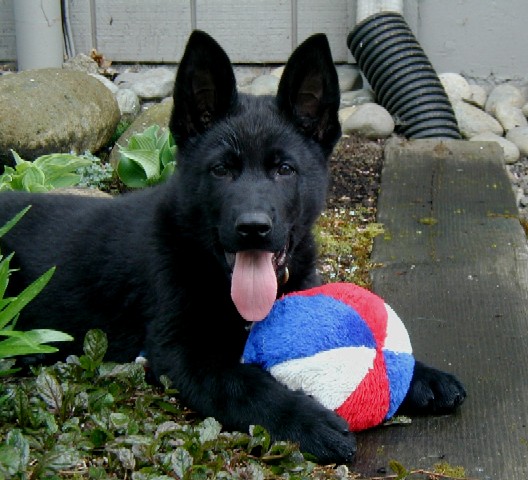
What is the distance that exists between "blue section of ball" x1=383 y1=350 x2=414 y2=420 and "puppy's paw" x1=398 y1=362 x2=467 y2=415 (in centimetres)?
7

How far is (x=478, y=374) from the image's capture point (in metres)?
3.68

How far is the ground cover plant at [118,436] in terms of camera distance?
259 centimetres

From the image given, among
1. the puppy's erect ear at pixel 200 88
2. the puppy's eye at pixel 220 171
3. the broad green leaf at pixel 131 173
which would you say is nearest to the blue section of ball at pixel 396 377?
the puppy's eye at pixel 220 171

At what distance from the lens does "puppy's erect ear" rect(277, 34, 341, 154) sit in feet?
11.5

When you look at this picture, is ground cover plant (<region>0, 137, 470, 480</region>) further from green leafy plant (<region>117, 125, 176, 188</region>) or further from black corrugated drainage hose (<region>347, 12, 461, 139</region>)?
black corrugated drainage hose (<region>347, 12, 461, 139</region>)

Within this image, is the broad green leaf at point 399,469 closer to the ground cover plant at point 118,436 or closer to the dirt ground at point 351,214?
the ground cover plant at point 118,436

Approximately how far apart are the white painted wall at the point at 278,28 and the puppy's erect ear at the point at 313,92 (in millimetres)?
4327

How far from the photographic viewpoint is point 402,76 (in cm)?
717

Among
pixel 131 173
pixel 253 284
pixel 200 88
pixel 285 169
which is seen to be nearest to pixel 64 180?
pixel 131 173

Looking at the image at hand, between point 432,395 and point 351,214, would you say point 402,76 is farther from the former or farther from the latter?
point 432,395

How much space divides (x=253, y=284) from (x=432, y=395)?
716 millimetres

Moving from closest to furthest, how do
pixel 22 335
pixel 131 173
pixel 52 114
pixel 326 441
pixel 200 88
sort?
pixel 22 335, pixel 326 441, pixel 200 88, pixel 131 173, pixel 52 114

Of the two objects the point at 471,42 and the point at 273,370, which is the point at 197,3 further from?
the point at 273,370

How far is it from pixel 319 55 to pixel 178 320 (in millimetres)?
1053
